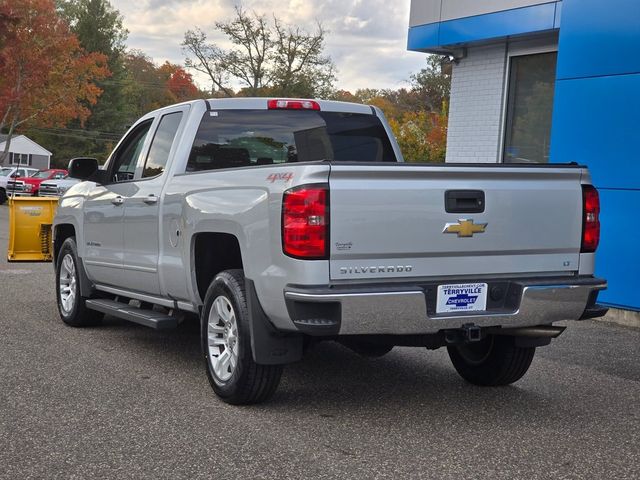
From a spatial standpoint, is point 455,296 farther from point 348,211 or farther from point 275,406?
point 275,406

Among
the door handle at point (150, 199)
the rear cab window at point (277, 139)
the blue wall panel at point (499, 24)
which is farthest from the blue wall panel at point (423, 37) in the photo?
the door handle at point (150, 199)

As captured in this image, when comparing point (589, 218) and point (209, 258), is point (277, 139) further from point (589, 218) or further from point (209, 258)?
point (589, 218)

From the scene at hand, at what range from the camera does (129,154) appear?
7730 mm

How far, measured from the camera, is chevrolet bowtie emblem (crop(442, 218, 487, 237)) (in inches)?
202

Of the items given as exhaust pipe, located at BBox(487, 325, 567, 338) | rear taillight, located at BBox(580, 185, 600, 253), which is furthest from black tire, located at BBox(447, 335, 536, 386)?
rear taillight, located at BBox(580, 185, 600, 253)

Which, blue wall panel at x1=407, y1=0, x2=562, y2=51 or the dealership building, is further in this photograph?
blue wall panel at x1=407, y1=0, x2=562, y2=51

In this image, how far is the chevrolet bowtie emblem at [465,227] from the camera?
5137mm

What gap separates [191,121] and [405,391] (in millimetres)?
2542

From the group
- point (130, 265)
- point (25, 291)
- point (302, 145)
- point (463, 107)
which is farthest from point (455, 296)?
point (463, 107)

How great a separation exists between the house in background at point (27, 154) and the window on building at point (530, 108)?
77.0 m

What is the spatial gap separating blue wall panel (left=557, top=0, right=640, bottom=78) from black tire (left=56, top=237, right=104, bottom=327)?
6.03m

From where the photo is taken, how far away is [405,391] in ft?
20.3

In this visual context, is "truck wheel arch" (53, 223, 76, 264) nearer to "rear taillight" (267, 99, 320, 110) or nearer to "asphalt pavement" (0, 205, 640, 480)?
"asphalt pavement" (0, 205, 640, 480)

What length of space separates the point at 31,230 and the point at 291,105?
5116mm
